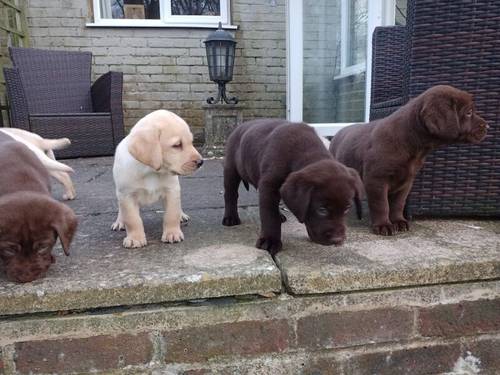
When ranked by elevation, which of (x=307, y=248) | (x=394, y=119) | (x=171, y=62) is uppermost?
(x=171, y=62)

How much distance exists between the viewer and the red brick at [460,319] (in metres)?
1.53

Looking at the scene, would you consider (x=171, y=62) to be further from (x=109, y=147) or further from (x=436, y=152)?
(x=436, y=152)

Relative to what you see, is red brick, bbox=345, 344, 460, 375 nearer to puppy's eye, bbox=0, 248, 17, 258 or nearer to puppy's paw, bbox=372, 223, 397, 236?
puppy's paw, bbox=372, 223, 397, 236

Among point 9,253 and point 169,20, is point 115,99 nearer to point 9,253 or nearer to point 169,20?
point 169,20

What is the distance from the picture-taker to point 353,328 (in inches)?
58.8

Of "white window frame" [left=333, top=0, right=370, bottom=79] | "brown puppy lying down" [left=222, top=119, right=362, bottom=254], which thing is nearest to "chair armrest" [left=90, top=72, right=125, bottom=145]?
"white window frame" [left=333, top=0, right=370, bottom=79]

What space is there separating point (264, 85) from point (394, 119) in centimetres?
547

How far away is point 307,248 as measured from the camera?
171cm

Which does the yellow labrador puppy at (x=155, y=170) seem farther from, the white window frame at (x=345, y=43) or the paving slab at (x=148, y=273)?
the white window frame at (x=345, y=43)

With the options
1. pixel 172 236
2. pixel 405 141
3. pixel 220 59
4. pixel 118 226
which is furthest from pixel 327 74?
pixel 172 236

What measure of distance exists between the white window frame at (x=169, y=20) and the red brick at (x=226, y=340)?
6.23 metres

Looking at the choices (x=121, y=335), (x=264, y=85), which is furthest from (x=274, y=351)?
(x=264, y=85)

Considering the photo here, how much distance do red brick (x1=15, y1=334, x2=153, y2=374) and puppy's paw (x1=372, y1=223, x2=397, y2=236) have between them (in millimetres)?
1071

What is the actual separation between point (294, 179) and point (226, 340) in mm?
591
